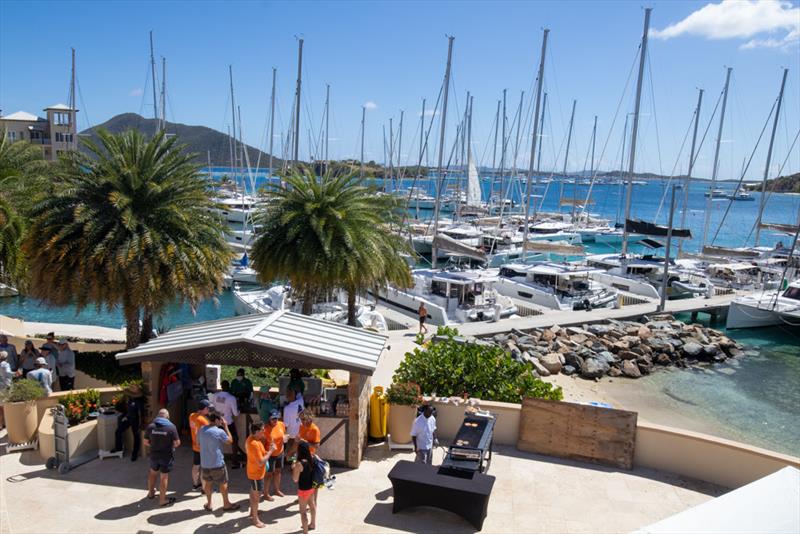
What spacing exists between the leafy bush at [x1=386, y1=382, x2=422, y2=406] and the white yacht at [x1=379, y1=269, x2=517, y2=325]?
17203 mm

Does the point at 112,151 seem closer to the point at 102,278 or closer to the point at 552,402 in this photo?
the point at 102,278

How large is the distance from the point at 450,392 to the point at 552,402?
7.54ft

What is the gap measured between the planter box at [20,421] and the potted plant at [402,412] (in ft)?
22.2

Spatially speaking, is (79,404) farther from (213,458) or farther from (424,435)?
(424,435)

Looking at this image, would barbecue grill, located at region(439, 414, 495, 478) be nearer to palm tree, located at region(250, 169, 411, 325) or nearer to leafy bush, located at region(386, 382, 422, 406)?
leafy bush, located at region(386, 382, 422, 406)

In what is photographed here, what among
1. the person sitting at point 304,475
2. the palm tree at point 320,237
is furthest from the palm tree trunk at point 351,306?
the person sitting at point 304,475

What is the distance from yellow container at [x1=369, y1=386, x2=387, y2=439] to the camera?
12195 mm

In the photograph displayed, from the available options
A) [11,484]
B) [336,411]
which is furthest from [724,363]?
[11,484]

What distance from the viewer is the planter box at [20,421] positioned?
38.5 feet

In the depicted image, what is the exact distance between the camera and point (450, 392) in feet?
43.6

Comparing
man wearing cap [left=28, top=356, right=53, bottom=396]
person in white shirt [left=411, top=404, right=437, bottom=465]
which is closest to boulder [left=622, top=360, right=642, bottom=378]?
person in white shirt [left=411, top=404, right=437, bottom=465]

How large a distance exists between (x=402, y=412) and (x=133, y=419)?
4.88 meters

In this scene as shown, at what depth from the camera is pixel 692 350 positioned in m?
28.1

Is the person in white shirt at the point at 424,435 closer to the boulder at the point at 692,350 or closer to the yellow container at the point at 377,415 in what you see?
the yellow container at the point at 377,415
